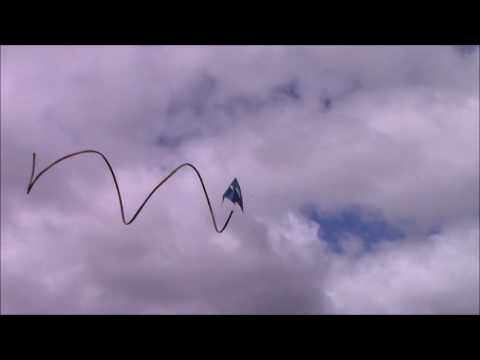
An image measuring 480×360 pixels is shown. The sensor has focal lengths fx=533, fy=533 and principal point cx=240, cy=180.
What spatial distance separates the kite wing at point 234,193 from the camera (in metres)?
16.9

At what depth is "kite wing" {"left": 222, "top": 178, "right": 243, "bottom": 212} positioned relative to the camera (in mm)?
16922

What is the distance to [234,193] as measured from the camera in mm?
17078
